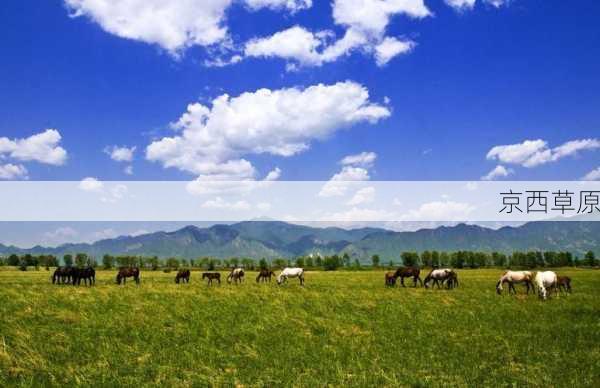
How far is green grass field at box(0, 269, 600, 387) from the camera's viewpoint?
44.6ft

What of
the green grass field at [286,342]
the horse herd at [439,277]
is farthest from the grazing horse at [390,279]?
the green grass field at [286,342]

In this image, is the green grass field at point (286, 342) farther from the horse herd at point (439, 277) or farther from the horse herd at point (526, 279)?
the horse herd at point (439, 277)

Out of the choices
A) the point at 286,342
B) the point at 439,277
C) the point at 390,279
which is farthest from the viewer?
the point at 390,279

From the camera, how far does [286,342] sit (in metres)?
17.6

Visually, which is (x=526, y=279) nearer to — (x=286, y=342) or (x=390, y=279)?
(x=390, y=279)

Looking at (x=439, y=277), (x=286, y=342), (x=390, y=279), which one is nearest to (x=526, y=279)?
(x=439, y=277)

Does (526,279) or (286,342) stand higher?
(526,279)

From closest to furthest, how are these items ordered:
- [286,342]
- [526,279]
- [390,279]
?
[286,342]
[526,279]
[390,279]

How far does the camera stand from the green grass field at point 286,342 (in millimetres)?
13594

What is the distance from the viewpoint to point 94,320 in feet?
65.1

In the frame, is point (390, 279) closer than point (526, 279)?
No

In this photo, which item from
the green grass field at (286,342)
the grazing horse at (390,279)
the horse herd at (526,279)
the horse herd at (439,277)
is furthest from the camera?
the grazing horse at (390,279)

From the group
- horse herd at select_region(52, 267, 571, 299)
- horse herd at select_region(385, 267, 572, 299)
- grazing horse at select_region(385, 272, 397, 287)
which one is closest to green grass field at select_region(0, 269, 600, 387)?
horse herd at select_region(385, 267, 572, 299)

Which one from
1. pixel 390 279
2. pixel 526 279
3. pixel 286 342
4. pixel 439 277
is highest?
pixel 526 279
